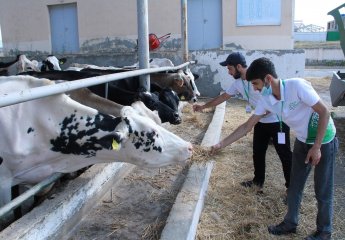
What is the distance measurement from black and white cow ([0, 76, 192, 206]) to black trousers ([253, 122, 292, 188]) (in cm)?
145

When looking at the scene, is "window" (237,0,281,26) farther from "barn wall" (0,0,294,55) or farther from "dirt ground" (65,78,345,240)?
"dirt ground" (65,78,345,240)

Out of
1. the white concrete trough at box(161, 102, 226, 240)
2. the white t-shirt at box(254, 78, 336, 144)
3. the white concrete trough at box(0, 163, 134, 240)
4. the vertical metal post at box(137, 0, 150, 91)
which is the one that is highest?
the vertical metal post at box(137, 0, 150, 91)

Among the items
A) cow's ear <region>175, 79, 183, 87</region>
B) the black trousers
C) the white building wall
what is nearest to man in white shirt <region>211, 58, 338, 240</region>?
the black trousers

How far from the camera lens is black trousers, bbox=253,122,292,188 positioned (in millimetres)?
4000

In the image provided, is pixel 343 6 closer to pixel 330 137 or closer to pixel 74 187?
pixel 330 137

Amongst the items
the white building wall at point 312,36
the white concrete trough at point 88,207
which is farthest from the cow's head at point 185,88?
the white building wall at point 312,36

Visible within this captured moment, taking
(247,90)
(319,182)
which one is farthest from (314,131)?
(247,90)

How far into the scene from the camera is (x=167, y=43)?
14758mm

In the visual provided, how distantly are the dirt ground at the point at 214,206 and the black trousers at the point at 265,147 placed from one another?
7.8 inches

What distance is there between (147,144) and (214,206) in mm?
1197

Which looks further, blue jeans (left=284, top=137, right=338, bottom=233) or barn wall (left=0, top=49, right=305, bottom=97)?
barn wall (left=0, top=49, right=305, bottom=97)

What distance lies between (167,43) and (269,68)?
11897mm

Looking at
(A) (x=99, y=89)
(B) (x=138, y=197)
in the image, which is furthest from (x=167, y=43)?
(B) (x=138, y=197)

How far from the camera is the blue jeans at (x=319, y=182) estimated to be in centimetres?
314
